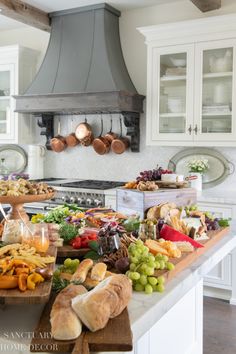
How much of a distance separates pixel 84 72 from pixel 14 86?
984 mm

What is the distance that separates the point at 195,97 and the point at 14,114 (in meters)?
2.22

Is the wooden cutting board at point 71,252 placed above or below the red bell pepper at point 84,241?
below

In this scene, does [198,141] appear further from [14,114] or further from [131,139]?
[14,114]

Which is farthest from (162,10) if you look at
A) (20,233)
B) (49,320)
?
(49,320)

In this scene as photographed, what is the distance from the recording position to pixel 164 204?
7.22ft

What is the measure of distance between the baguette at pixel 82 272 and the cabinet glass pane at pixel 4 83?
3988 millimetres

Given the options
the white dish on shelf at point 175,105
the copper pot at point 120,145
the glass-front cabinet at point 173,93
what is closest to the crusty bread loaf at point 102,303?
the glass-front cabinet at point 173,93

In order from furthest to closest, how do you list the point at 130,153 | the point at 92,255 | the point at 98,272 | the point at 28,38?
1. the point at 28,38
2. the point at 130,153
3. the point at 92,255
4. the point at 98,272

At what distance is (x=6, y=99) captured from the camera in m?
5.07

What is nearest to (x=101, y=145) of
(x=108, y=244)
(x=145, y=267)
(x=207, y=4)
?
(x=207, y=4)

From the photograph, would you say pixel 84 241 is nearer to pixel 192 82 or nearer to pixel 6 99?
pixel 192 82

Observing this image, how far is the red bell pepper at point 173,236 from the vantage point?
6.40 ft

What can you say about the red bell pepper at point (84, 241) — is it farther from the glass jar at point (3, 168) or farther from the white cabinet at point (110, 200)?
the glass jar at point (3, 168)

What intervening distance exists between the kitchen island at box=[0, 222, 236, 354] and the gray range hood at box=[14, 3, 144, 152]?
2.09m
